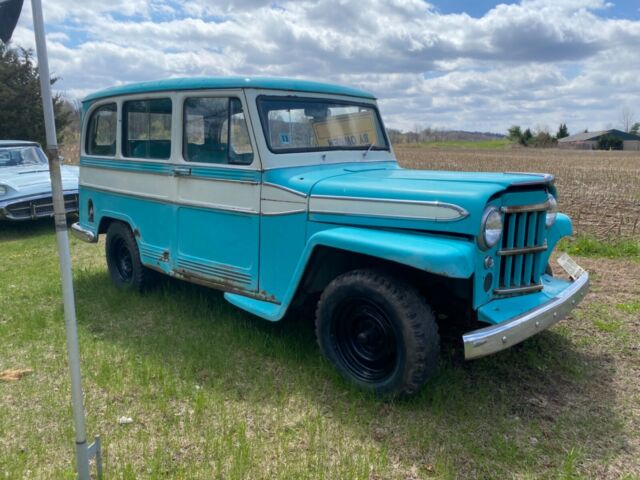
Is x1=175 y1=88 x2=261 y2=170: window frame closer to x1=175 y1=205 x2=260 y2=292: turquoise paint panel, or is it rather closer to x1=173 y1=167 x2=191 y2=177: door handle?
x1=173 y1=167 x2=191 y2=177: door handle

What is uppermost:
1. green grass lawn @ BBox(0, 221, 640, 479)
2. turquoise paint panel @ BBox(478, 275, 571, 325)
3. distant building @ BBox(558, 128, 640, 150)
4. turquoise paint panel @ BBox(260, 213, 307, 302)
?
distant building @ BBox(558, 128, 640, 150)

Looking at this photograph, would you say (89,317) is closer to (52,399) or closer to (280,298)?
(52,399)

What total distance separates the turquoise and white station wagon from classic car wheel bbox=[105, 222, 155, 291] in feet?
0.09

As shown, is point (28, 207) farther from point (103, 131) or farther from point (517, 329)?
point (517, 329)

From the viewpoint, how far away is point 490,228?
2.97 metres

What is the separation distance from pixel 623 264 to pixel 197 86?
5.01m

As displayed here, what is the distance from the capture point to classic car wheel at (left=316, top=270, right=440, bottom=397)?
2.94m

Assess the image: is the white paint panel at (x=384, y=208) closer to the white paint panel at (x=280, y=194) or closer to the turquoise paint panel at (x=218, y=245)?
the white paint panel at (x=280, y=194)

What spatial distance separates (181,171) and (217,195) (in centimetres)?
46

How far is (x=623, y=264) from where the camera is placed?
6051 millimetres

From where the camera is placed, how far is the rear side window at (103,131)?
16.7ft

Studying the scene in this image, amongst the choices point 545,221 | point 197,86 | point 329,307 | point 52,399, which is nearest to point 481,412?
point 329,307

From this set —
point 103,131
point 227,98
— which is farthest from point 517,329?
point 103,131

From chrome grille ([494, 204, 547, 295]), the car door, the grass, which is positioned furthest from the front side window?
the grass
